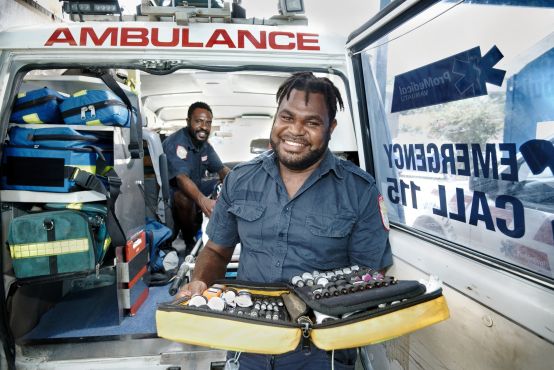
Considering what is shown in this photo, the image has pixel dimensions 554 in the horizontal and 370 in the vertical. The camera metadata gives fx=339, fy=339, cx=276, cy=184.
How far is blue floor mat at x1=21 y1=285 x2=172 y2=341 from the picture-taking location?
7.76 feet

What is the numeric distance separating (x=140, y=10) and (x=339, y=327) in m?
2.00

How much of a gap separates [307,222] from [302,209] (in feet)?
0.22

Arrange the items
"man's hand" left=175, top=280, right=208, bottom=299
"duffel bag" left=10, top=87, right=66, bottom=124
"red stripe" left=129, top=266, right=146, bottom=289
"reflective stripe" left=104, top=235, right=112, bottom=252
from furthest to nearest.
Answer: "red stripe" left=129, top=266, right=146, bottom=289 < "reflective stripe" left=104, top=235, right=112, bottom=252 < "duffel bag" left=10, top=87, right=66, bottom=124 < "man's hand" left=175, top=280, right=208, bottom=299

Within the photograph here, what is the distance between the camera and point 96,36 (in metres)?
1.83

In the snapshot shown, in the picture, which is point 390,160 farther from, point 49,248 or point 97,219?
point 49,248

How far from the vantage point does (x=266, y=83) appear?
4.62m

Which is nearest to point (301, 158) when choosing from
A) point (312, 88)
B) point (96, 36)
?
point (312, 88)

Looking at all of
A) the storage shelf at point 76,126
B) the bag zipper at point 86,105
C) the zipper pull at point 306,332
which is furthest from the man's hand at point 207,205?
the zipper pull at point 306,332

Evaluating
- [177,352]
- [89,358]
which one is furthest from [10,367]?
[177,352]

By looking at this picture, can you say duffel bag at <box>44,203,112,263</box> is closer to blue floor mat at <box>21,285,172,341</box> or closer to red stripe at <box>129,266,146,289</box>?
→ red stripe at <box>129,266,146,289</box>

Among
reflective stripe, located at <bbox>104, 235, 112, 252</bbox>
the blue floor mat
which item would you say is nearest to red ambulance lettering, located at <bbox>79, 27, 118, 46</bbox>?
reflective stripe, located at <bbox>104, 235, 112, 252</bbox>

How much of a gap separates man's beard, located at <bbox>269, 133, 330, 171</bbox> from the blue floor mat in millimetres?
1602

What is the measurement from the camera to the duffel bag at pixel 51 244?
201cm

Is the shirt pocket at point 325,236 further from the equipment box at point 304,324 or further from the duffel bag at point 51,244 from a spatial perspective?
the duffel bag at point 51,244
